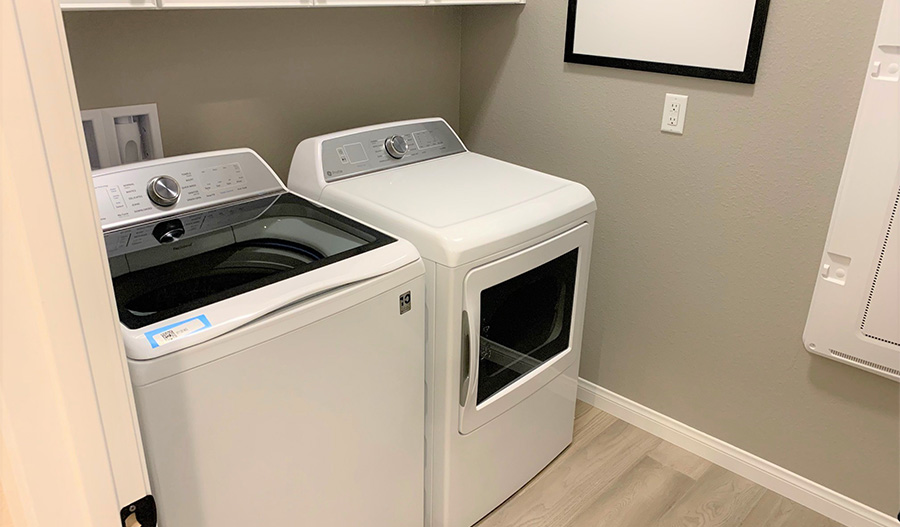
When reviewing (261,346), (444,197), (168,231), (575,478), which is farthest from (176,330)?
(575,478)

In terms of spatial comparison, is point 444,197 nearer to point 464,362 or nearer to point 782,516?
point 464,362

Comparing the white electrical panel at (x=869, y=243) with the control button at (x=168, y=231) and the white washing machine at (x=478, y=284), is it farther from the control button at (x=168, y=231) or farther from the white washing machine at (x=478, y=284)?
the control button at (x=168, y=231)

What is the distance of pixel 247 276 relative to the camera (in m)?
1.43

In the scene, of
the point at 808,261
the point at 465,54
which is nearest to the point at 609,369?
the point at 808,261

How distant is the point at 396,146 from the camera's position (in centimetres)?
208

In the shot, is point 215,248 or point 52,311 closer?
point 52,311

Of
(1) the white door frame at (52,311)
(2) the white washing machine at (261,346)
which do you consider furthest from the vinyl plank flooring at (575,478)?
(1) the white door frame at (52,311)

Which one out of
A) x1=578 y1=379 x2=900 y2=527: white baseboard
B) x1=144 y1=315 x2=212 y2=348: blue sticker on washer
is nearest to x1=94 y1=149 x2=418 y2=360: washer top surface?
x1=144 y1=315 x2=212 y2=348: blue sticker on washer

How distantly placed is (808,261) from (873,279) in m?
0.17

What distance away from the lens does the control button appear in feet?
4.99

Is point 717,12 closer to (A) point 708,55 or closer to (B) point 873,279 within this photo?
(A) point 708,55

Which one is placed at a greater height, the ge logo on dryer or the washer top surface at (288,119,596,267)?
the washer top surface at (288,119,596,267)

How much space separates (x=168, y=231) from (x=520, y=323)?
94cm

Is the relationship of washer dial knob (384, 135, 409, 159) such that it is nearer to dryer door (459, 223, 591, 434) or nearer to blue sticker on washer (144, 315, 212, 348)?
dryer door (459, 223, 591, 434)
